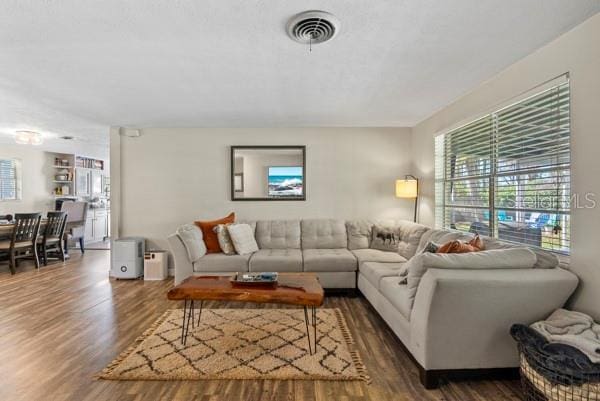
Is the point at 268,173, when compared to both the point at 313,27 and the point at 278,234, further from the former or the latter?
the point at 313,27

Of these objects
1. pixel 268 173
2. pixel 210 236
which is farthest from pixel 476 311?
pixel 268 173

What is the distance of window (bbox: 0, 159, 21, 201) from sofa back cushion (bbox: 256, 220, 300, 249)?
591 centimetres

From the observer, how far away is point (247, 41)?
6.93ft

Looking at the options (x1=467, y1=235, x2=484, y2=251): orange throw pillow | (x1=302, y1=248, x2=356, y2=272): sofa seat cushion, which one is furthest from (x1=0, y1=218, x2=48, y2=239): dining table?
(x1=467, y1=235, x2=484, y2=251): orange throw pillow

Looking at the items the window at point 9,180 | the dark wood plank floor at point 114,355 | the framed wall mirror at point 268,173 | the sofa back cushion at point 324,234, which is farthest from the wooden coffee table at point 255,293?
the window at point 9,180

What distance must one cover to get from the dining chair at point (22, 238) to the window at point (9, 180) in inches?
76.8

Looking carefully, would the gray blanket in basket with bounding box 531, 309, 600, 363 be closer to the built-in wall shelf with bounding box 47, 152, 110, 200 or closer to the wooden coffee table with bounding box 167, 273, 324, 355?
the wooden coffee table with bounding box 167, 273, 324, 355

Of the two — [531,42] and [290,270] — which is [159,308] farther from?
[531,42]

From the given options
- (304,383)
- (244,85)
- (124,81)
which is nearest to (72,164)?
(124,81)

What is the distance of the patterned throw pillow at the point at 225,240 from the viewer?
3.81m

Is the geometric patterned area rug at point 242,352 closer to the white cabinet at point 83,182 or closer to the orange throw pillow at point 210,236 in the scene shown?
→ the orange throw pillow at point 210,236

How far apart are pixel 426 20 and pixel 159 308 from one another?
3.50m

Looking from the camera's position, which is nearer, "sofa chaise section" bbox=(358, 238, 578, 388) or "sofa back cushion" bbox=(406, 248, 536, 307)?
"sofa chaise section" bbox=(358, 238, 578, 388)

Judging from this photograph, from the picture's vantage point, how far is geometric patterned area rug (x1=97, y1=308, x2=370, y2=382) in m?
2.04
